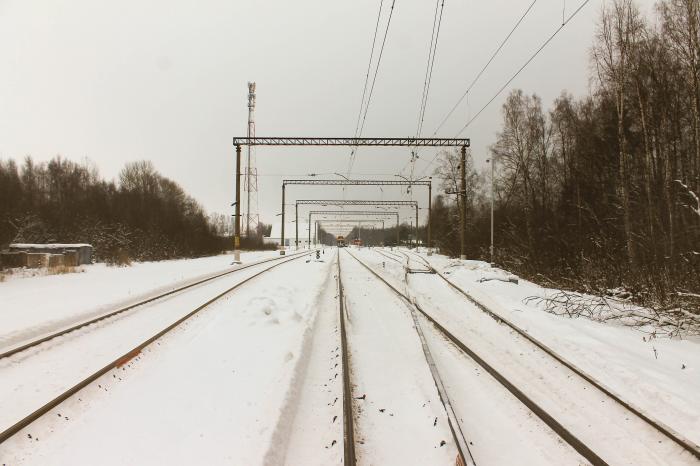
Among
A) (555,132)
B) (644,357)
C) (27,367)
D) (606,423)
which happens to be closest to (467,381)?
(606,423)

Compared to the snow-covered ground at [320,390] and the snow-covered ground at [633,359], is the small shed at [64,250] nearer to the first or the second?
the snow-covered ground at [320,390]

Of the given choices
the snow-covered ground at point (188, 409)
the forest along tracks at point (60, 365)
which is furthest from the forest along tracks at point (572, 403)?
the forest along tracks at point (60, 365)

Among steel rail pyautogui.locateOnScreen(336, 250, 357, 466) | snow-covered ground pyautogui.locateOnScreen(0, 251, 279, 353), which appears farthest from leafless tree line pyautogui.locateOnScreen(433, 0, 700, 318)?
snow-covered ground pyautogui.locateOnScreen(0, 251, 279, 353)

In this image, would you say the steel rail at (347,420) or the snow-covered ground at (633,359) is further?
the snow-covered ground at (633,359)

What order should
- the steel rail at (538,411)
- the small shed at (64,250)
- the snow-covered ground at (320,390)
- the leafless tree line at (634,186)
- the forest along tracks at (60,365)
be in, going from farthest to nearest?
1. the small shed at (64,250)
2. the leafless tree line at (634,186)
3. the forest along tracks at (60,365)
4. the snow-covered ground at (320,390)
5. the steel rail at (538,411)

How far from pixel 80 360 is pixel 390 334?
5143mm

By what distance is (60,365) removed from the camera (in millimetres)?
6227

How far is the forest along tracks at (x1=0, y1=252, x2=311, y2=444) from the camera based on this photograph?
4.59 meters

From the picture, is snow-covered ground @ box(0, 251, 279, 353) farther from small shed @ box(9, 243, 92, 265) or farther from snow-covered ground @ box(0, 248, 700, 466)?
small shed @ box(9, 243, 92, 265)

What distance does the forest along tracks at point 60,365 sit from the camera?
4.59m

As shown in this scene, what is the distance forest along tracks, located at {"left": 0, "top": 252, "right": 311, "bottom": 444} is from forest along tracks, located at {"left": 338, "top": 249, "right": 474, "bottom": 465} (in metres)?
3.27

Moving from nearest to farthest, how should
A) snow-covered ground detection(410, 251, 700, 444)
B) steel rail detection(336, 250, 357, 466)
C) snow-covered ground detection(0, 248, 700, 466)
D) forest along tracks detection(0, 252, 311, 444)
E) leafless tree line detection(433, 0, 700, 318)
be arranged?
steel rail detection(336, 250, 357, 466) < snow-covered ground detection(0, 248, 700, 466) < forest along tracks detection(0, 252, 311, 444) < snow-covered ground detection(410, 251, 700, 444) < leafless tree line detection(433, 0, 700, 318)

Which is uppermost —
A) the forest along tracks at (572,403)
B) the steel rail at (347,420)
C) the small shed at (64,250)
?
the small shed at (64,250)

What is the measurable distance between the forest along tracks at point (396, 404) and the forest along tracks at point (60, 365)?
3.27 meters
